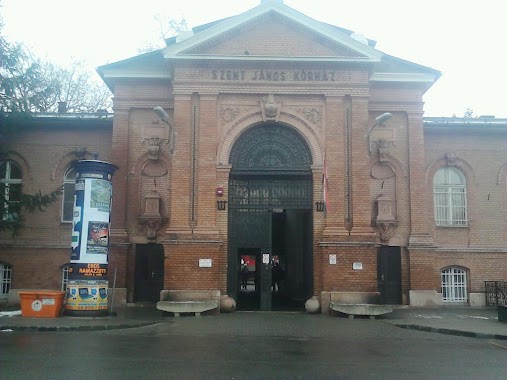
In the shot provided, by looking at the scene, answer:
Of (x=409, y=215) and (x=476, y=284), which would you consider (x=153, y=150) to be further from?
(x=476, y=284)

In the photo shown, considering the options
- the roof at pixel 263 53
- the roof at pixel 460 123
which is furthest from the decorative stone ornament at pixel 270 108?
the roof at pixel 460 123

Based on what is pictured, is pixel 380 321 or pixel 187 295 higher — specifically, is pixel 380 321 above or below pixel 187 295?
below

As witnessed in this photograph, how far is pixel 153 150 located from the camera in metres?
21.9

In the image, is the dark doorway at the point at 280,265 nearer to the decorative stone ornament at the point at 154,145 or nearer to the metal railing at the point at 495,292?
the decorative stone ornament at the point at 154,145

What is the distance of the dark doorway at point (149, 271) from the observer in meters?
22.0

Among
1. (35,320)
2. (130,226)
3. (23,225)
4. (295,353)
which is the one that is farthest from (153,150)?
(295,353)

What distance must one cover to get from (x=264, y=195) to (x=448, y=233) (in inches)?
333

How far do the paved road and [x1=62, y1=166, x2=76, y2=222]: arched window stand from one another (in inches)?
368

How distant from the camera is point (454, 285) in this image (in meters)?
23.6

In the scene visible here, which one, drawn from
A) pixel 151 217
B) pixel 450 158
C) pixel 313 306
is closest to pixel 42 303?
pixel 151 217

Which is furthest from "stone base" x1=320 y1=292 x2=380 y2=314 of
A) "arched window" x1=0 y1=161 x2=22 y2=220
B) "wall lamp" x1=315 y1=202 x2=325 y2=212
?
"arched window" x1=0 y1=161 x2=22 y2=220

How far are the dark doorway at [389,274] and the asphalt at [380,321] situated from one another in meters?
1.07

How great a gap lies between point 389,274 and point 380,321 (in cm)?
498

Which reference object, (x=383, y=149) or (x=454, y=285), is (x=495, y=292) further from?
(x=383, y=149)
